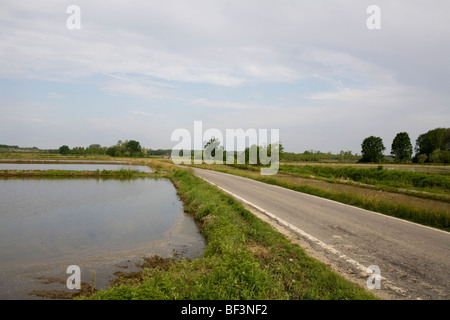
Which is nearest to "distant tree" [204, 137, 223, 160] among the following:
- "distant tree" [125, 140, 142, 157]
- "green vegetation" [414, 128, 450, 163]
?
"distant tree" [125, 140, 142, 157]

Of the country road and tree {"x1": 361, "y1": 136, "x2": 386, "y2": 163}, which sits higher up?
tree {"x1": 361, "y1": 136, "x2": 386, "y2": 163}

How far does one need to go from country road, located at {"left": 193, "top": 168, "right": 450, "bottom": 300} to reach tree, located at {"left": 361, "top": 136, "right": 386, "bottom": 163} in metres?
82.4

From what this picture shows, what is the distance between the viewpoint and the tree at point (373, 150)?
81.9 m

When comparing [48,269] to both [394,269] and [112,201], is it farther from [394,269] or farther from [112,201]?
[112,201]

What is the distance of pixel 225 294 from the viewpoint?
395 cm

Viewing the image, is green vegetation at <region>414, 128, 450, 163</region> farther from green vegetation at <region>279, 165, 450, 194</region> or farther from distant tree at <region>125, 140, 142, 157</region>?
distant tree at <region>125, 140, 142, 157</region>

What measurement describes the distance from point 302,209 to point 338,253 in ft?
15.7

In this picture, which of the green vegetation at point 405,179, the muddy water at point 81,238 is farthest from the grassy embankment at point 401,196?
the muddy water at point 81,238

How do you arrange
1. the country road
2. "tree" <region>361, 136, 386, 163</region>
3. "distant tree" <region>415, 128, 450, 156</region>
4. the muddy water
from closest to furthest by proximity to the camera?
the country road
the muddy water
"distant tree" <region>415, 128, 450, 156</region>
"tree" <region>361, 136, 386, 163</region>

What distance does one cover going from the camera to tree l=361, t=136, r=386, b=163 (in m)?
81.9

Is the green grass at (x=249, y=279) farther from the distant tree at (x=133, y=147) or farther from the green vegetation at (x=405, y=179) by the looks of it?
the distant tree at (x=133, y=147)

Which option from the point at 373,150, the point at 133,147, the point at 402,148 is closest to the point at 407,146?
the point at 402,148

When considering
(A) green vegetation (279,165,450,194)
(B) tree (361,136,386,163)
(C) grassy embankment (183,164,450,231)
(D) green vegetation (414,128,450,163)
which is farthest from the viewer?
(B) tree (361,136,386,163)
